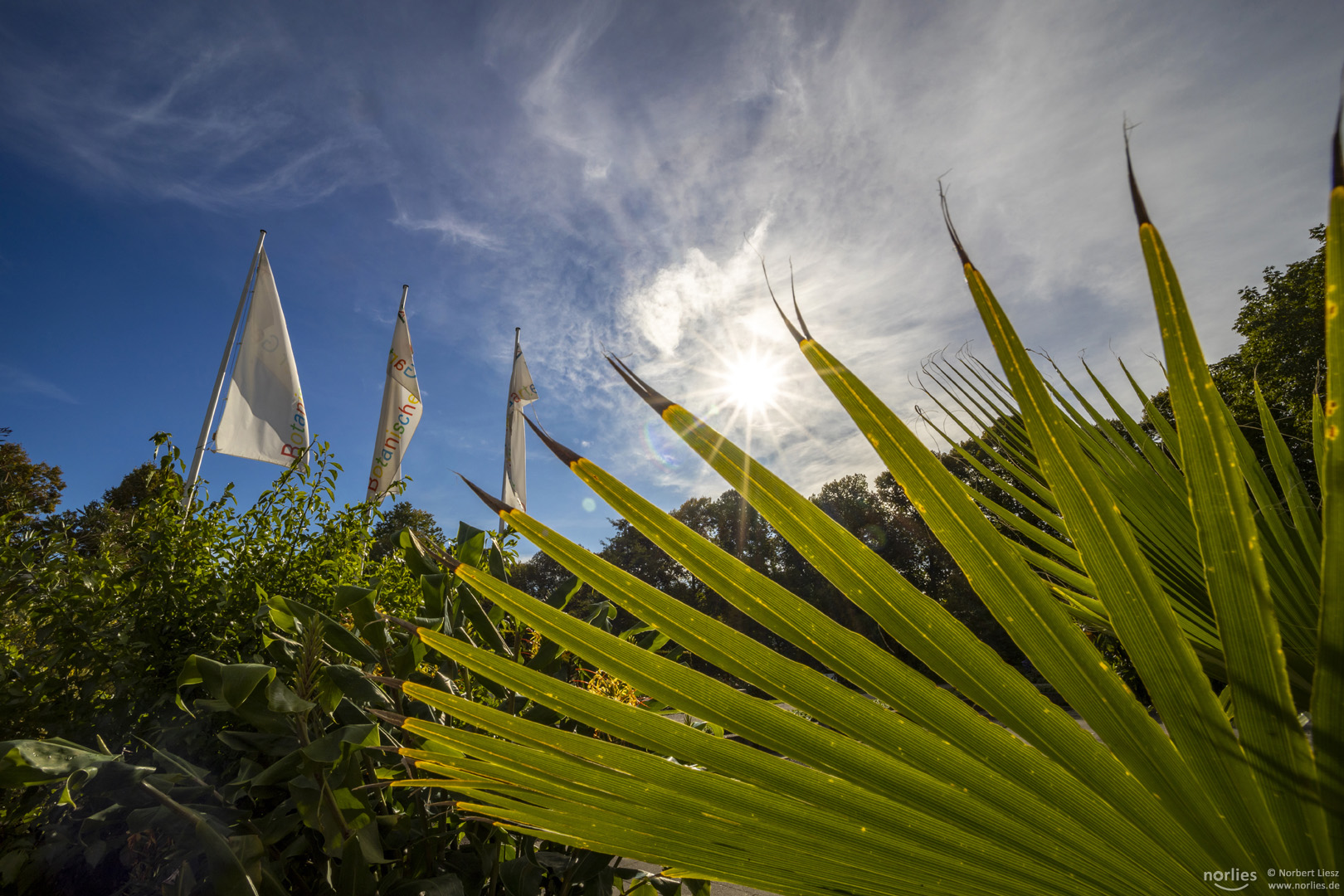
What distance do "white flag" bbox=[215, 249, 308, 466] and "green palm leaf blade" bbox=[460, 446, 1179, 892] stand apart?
30.8ft

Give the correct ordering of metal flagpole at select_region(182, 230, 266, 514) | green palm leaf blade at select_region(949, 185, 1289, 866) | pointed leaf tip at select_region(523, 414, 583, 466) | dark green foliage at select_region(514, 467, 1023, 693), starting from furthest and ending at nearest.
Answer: dark green foliage at select_region(514, 467, 1023, 693) → metal flagpole at select_region(182, 230, 266, 514) → pointed leaf tip at select_region(523, 414, 583, 466) → green palm leaf blade at select_region(949, 185, 1289, 866)

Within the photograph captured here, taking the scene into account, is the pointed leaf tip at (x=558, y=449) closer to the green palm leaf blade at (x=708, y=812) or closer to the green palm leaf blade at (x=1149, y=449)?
the green palm leaf blade at (x=708, y=812)

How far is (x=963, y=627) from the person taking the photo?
480mm

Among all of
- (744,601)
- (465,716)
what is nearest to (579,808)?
(465,716)

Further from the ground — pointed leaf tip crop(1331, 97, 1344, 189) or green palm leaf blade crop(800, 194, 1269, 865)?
pointed leaf tip crop(1331, 97, 1344, 189)

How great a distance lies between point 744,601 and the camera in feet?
1.72

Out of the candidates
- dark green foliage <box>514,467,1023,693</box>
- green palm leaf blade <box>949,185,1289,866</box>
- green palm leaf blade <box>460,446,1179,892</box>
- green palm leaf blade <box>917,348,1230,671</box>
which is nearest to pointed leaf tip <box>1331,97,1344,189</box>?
green palm leaf blade <box>949,185,1289,866</box>

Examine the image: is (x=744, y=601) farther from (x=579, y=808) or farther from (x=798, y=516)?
(x=579, y=808)

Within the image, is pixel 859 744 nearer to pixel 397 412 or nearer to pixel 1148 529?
pixel 1148 529

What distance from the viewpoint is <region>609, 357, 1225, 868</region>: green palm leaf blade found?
0.45 metres

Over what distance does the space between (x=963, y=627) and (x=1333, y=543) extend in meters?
0.22

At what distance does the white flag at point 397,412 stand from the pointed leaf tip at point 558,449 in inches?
370

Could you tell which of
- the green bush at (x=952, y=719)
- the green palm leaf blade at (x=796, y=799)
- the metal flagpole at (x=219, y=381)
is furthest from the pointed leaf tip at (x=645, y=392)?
the metal flagpole at (x=219, y=381)

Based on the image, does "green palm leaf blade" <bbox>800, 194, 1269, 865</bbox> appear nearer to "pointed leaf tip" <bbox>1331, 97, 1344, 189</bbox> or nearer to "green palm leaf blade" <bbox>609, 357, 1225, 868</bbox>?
"green palm leaf blade" <bbox>609, 357, 1225, 868</bbox>
